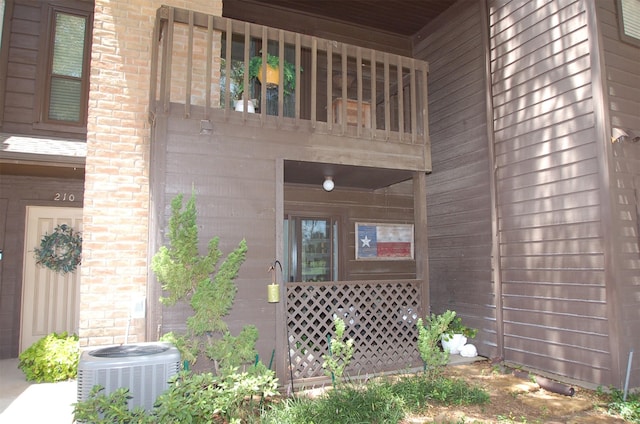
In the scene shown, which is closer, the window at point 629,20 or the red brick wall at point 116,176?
the red brick wall at point 116,176

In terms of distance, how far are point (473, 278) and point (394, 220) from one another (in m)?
1.78

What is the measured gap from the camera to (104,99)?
4.65 meters

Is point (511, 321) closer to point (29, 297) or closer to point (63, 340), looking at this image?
point (63, 340)

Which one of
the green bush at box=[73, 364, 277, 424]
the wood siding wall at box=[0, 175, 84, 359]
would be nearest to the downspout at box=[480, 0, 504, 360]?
the green bush at box=[73, 364, 277, 424]

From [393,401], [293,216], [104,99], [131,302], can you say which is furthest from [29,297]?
[393,401]

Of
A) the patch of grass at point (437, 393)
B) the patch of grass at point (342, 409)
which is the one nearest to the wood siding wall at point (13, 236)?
the patch of grass at point (342, 409)

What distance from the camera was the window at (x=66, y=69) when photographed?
6.04 meters

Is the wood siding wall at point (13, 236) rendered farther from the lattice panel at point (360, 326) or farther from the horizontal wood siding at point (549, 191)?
the horizontal wood siding at point (549, 191)

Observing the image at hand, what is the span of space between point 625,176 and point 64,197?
7132 mm

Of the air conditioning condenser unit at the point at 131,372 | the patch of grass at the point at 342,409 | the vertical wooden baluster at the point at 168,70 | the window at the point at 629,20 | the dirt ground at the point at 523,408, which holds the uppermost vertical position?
the window at the point at 629,20

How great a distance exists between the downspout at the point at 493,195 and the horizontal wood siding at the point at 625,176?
1484 millimetres

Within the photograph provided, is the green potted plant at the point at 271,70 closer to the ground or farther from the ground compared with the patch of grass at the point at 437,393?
farther from the ground

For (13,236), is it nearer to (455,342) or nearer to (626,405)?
(455,342)

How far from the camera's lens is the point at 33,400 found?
419cm
